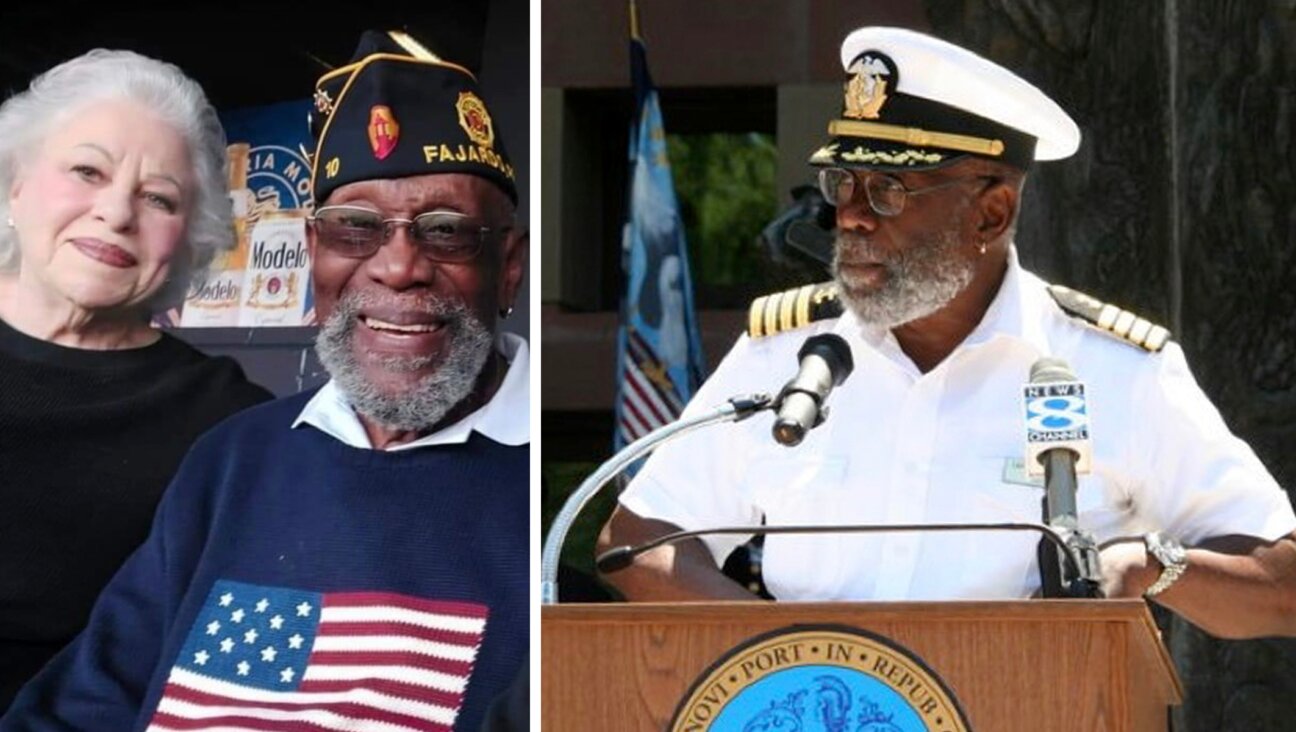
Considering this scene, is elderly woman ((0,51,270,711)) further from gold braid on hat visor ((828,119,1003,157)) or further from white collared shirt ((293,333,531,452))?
gold braid on hat visor ((828,119,1003,157))

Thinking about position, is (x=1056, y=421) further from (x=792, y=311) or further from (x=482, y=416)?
(x=482, y=416)

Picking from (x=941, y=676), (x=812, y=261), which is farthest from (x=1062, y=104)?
(x=941, y=676)

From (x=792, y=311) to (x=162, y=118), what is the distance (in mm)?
1393

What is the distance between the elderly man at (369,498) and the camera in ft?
15.1

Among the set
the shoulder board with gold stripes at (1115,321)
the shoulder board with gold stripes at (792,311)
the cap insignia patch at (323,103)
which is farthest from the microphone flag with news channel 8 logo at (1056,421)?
the cap insignia patch at (323,103)

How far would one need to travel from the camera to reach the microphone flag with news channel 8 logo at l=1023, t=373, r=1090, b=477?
354 centimetres

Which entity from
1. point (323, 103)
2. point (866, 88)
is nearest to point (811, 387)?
point (866, 88)

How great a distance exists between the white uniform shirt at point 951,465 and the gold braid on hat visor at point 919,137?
21 cm

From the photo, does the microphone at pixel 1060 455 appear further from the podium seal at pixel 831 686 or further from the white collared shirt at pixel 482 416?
the white collared shirt at pixel 482 416

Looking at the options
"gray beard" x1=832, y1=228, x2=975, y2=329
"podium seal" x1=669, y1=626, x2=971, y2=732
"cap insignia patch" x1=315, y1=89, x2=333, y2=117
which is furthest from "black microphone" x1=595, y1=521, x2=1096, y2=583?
"cap insignia patch" x1=315, y1=89, x2=333, y2=117

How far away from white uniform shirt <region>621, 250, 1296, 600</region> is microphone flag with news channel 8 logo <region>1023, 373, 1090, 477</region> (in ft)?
1.01

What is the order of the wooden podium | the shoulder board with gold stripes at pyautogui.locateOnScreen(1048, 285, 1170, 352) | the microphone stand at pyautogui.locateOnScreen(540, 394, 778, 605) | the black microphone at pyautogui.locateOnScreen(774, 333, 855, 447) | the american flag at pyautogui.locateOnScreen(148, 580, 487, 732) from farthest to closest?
1. the american flag at pyautogui.locateOnScreen(148, 580, 487, 732)
2. the shoulder board with gold stripes at pyautogui.locateOnScreen(1048, 285, 1170, 352)
3. the microphone stand at pyautogui.locateOnScreen(540, 394, 778, 605)
4. the black microphone at pyautogui.locateOnScreen(774, 333, 855, 447)
5. the wooden podium

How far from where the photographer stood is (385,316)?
15.7 ft

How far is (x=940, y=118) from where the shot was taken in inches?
164
